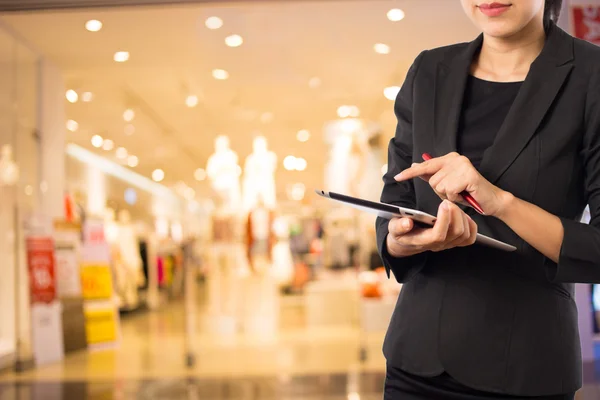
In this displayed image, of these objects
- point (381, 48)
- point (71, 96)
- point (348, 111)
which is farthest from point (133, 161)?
point (381, 48)

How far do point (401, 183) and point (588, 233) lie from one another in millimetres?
258

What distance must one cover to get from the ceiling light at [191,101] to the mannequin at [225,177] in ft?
3.31

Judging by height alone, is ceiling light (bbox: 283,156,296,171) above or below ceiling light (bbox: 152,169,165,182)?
below

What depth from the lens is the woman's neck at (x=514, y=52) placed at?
A: 97 centimetres

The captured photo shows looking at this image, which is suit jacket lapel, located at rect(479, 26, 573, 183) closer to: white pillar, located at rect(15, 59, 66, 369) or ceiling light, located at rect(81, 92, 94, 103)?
white pillar, located at rect(15, 59, 66, 369)

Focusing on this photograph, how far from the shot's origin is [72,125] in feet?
25.1

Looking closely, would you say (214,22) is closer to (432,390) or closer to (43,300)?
(43,300)

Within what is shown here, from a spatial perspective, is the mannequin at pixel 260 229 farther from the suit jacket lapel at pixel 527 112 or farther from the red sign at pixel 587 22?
the suit jacket lapel at pixel 527 112

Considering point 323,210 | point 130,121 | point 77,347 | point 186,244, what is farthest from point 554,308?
point 323,210

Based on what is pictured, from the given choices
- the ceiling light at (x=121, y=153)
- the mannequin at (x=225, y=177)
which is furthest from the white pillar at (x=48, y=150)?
the ceiling light at (x=121, y=153)

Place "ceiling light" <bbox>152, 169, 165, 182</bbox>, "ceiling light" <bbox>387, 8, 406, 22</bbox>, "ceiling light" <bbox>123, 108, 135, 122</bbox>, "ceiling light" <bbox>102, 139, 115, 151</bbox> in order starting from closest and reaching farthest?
"ceiling light" <bbox>387, 8, 406, 22</bbox>, "ceiling light" <bbox>123, 108, 135, 122</bbox>, "ceiling light" <bbox>102, 139, 115, 151</bbox>, "ceiling light" <bbox>152, 169, 165, 182</bbox>

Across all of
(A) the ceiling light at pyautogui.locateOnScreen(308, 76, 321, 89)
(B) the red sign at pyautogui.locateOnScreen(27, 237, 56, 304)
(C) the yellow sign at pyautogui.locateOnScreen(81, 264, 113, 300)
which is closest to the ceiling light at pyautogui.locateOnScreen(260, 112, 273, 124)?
(A) the ceiling light at pyautogui.locateOnScreen(308, 76, 321, 89)

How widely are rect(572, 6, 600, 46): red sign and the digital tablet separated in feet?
14.3

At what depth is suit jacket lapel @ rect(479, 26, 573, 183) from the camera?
885 mm
